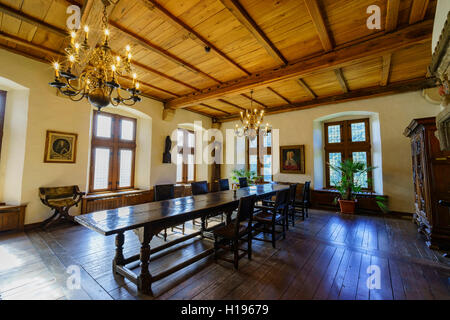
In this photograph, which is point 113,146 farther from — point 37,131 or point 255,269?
point 255,269

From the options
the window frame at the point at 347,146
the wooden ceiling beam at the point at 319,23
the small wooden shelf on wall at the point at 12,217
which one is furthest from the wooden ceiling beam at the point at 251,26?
the small wooden shelf on wall at the point at 12,217

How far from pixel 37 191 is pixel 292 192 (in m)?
5.33

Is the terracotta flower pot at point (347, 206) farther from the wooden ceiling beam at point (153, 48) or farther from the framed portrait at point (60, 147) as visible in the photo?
the framed portrait at point (60, 147)

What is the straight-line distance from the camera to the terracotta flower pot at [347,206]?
16.9 ft

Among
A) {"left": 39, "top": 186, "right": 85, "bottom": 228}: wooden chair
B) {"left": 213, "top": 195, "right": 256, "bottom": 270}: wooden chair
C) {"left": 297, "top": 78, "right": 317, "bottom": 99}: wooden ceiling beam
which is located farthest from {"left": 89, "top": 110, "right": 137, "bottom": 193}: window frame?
{"left": 297, "top": 78, "right": 317, "bottom": 99}: wooden ceiling beam

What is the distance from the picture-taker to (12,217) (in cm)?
346

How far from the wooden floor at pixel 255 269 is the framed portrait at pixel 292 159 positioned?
2960 mm

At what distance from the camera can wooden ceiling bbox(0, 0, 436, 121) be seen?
8.20 ft

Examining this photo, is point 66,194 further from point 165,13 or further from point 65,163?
point 165,13

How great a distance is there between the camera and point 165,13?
2561mm

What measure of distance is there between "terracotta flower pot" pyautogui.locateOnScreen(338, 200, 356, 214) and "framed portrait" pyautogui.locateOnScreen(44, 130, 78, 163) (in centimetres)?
705

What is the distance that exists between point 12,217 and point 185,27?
467 cm
